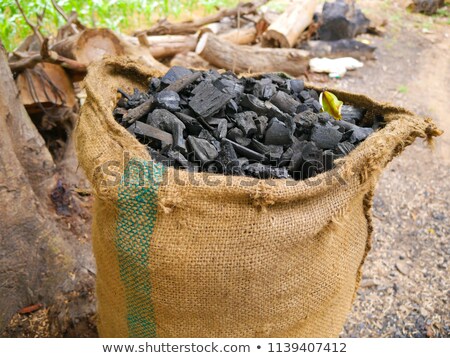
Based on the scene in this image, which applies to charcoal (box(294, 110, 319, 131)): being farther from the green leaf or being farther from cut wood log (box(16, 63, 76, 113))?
cut wood log (box(16, 63, 76, 113))

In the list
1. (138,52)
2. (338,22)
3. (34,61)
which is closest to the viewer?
(34,61)

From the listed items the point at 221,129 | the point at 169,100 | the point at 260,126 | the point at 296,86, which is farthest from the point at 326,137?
the point at 169,100

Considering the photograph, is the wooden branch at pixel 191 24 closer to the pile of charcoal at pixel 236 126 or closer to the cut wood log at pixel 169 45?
the cut wood log at pixel 169 45

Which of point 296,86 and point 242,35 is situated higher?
point 296,86

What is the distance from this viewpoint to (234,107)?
187 centimetres

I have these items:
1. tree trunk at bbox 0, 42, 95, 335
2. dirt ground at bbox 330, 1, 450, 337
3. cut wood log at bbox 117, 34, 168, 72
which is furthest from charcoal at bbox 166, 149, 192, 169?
cut wood log at bbox 117, 34, 168, 72

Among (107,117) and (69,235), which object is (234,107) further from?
(69,235)

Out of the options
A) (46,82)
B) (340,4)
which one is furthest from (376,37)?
(46,82)

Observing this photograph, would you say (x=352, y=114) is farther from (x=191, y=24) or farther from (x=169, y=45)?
(x=191, y=24)

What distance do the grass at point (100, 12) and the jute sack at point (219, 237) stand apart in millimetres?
1663

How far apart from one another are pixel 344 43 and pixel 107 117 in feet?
16.1

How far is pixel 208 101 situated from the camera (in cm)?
183

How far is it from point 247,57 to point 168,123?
10.5 feet
